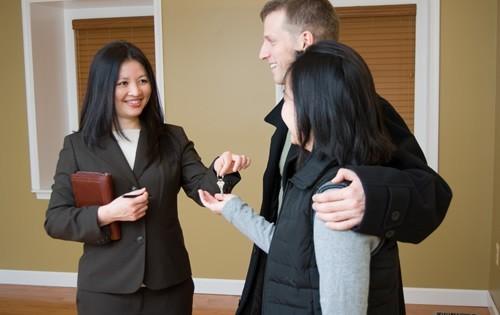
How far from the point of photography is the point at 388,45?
11.4 ft

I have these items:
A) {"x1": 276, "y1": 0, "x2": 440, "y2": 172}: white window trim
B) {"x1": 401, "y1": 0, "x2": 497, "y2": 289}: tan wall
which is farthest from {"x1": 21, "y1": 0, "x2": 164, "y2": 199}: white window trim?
{"x1": 401, "y1": 0, "x2": 497, "y2": 289}: tan wall

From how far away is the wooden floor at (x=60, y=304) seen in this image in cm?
343

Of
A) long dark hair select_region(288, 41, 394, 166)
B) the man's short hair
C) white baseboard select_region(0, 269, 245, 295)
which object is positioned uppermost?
the man's short hair

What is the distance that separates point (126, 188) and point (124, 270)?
247 millimetres

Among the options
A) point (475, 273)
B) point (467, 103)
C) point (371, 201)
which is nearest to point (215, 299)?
point (475, 273)

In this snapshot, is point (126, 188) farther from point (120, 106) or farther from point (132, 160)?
point (120, 106)

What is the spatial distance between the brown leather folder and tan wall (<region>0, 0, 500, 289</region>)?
2095 millimetres

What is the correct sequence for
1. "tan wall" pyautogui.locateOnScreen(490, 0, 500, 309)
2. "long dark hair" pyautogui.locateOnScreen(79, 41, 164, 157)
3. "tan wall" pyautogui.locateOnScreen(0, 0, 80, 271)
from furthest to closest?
"tan wall" pyautogui.locateOnScreen(0, 0, 80, 271) < "tan wall" pyautogui.locateOnScreen(490, 0, 500, 309) < "long dark hair" pyautogui.locateOnScreen(79, 41, 164, 157)

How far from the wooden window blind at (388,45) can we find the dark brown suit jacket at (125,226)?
214cm

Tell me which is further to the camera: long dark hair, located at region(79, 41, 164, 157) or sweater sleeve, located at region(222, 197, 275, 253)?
long dark hair, located at region(79, 41, 164, 157)

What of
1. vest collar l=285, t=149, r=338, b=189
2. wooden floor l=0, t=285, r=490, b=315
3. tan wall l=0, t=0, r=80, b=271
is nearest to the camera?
vest collar l=285, t=149, r=338, b=189

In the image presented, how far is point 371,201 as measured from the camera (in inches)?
37.9

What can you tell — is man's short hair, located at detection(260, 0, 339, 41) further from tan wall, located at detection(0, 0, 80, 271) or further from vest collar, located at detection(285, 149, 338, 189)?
tan wall, located at detection(0, 0, 80, 271)

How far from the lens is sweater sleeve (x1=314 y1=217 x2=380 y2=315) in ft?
3.12
